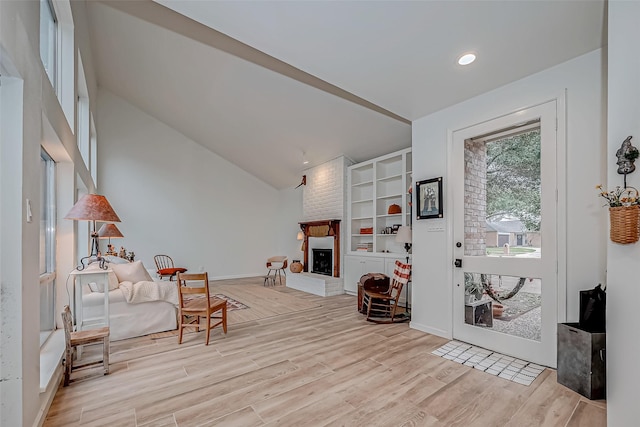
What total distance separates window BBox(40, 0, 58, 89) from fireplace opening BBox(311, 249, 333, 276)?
5382 mm

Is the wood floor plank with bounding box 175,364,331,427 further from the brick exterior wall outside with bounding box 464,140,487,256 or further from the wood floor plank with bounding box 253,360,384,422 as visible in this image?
the brick exterior wall outside with bounding box 464,140,487,256

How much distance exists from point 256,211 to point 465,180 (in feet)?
21.7

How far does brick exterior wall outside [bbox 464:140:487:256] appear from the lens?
3.22m

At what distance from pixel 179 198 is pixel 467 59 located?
7.18 metres

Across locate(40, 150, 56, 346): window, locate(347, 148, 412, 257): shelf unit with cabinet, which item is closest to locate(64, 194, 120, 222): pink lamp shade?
locate(40, 150, 56, 346): window

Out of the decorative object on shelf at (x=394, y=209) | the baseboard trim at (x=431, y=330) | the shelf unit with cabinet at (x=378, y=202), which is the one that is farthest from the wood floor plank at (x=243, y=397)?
the decorative object on shelf at (x=394, y=209)

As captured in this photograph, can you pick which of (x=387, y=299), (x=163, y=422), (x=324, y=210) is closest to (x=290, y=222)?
(x=324, y=210)

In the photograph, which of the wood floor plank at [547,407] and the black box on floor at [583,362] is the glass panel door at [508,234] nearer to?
the black box on floor at [583,362]

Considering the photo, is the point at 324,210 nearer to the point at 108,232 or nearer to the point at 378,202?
the point at 378,202

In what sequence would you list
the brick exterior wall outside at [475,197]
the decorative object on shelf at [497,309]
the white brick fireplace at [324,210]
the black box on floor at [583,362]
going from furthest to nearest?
the white brick fireplace at [324,210] → the brick exterior wall outside at [475,197] → the decorative object on shelf at [497,309] → the black box on floor at [583,362]

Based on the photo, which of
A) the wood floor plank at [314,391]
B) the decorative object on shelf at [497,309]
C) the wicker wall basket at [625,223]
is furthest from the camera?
the decorative object on shelf at [497,309]

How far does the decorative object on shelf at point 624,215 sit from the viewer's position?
64.0 inches

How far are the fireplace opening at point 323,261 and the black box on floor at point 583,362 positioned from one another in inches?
185

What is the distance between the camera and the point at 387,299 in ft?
13.8
